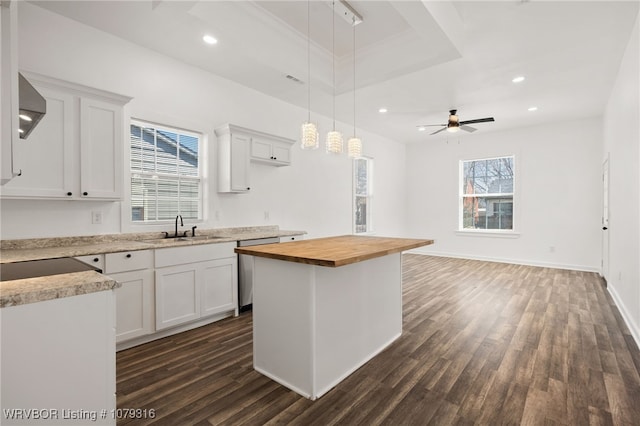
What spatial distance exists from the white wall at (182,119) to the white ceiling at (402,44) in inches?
6.5

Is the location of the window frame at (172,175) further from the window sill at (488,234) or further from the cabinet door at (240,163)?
the window sill at (488,234)

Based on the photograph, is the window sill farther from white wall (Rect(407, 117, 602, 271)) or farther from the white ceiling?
the white ceiling

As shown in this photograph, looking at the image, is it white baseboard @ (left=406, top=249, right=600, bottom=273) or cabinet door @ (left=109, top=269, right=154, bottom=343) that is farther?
white baseboard @ (left=406, top=249, right=600, bottom=273)

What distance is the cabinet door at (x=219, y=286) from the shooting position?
3262 millimetres

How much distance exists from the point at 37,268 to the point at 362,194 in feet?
18.9

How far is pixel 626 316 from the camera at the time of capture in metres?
3.32

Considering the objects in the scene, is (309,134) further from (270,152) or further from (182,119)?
(182,119)

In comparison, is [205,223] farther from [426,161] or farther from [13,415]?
[426,161]

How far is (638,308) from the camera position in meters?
2.86

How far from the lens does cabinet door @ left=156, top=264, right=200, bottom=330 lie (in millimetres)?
2908

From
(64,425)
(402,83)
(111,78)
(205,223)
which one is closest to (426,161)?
(402,83)

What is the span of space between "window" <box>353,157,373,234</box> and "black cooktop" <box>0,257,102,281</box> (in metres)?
5.08

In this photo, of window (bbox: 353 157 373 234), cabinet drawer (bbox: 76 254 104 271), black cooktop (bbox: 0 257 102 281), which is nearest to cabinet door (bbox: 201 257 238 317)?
cabinet drawer (bbox: 76 254 104 271)

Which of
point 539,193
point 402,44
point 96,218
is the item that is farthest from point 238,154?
point 539,193
